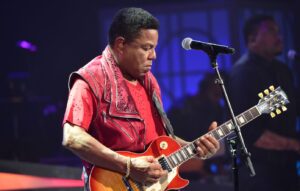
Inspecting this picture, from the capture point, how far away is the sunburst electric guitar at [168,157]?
138 inches

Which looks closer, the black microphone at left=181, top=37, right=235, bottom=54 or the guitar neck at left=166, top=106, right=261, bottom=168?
the black microphone at left=181, top=37, right=235, bottom=54

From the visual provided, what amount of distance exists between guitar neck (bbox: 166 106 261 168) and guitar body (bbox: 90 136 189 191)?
0.12ft

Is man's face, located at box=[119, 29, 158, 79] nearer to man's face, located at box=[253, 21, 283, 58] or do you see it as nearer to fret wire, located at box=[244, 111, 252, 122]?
fret wire, located at box=[244, 111, 252, 122]

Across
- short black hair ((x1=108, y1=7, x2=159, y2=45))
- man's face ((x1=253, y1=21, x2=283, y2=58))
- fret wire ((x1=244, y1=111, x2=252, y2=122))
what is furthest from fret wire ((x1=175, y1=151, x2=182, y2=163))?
man's face ((x1=253, y1=21, x2=283, y2=58))

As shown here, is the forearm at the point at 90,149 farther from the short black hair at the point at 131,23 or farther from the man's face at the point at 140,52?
the short black hair at the point at 131,23

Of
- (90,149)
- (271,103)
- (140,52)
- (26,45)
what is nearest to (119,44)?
(140,52)

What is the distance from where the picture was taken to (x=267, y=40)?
6008 millimetres

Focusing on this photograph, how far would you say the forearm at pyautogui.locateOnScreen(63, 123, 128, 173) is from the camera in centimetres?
A: 341

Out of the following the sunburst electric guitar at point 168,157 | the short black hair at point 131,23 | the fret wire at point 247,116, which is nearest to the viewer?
the sunburst electric guitar at point 168,157

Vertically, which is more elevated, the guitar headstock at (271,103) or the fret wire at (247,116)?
the guitar headstock at (271,103)

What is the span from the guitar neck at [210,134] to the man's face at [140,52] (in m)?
0.58

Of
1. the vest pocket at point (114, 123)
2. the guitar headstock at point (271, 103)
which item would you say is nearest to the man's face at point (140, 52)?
the vest pocket at point (114, 123)

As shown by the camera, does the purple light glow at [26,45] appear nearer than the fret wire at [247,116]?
No

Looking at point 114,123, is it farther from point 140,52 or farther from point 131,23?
point 131,23
